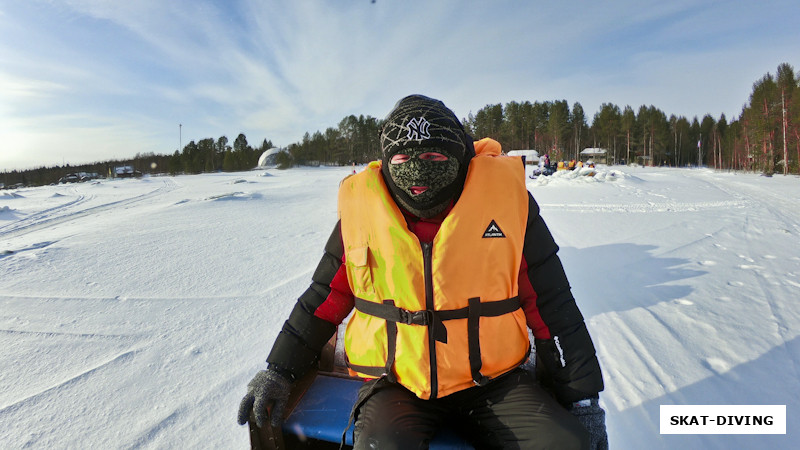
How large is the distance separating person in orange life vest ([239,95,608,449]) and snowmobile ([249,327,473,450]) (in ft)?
0.20

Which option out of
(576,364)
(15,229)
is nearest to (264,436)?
(576,364)

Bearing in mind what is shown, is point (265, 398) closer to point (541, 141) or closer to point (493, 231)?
point (493, 231)

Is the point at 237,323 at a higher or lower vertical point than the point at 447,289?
lower

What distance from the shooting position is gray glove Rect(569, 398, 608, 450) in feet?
4.59

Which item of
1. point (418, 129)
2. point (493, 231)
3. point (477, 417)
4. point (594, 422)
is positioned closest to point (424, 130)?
point (418, 129)

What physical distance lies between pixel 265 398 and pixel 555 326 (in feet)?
3.94

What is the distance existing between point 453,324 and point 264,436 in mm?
855

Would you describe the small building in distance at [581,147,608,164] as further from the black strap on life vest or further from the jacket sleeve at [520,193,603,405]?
the black strap on life vest

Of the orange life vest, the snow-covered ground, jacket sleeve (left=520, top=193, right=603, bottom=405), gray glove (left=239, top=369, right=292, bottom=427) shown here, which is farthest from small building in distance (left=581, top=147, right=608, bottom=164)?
gray glove (left=239, top=369, right=292, bottom=427)

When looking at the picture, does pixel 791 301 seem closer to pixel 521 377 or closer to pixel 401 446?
pixel 521 377

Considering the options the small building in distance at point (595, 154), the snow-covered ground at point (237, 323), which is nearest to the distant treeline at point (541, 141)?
the small building in distance at point (595, 154)

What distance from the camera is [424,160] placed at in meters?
1.52

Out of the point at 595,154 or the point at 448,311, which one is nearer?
the point at 448,311

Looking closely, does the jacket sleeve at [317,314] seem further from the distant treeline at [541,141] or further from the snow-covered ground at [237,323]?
the distant treeline at [541,141]
